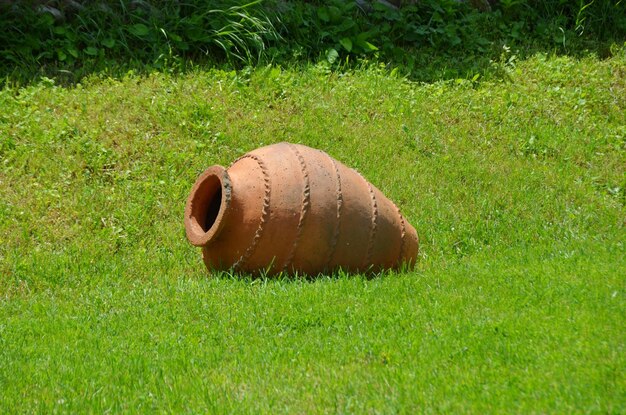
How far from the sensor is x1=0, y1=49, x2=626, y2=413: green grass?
16.1 feet

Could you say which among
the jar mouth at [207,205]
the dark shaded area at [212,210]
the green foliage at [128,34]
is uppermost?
the jar mouth at [207,205]

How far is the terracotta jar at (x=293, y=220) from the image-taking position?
22.7ft

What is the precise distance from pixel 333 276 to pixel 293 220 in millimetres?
504

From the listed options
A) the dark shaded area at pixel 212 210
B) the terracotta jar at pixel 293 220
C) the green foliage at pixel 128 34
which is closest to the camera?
the terracotta jar at pixel 293 220

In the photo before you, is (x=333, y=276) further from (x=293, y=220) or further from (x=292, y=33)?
(x=292, y=33)

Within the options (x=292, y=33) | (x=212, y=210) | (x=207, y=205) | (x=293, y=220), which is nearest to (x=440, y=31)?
(x=292, y=33)

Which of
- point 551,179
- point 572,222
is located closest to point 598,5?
point 551,179

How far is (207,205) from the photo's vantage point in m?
7.59

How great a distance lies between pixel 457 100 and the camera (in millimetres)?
11172

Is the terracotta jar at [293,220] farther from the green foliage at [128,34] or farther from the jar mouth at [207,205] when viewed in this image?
the green foliage at [128,34]

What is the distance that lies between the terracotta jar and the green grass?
18 cm

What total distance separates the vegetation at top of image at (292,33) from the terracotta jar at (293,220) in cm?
405

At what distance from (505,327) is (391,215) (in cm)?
210

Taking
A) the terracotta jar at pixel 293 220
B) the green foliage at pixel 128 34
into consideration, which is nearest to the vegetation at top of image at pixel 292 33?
the green foliage at pixel 128 34
